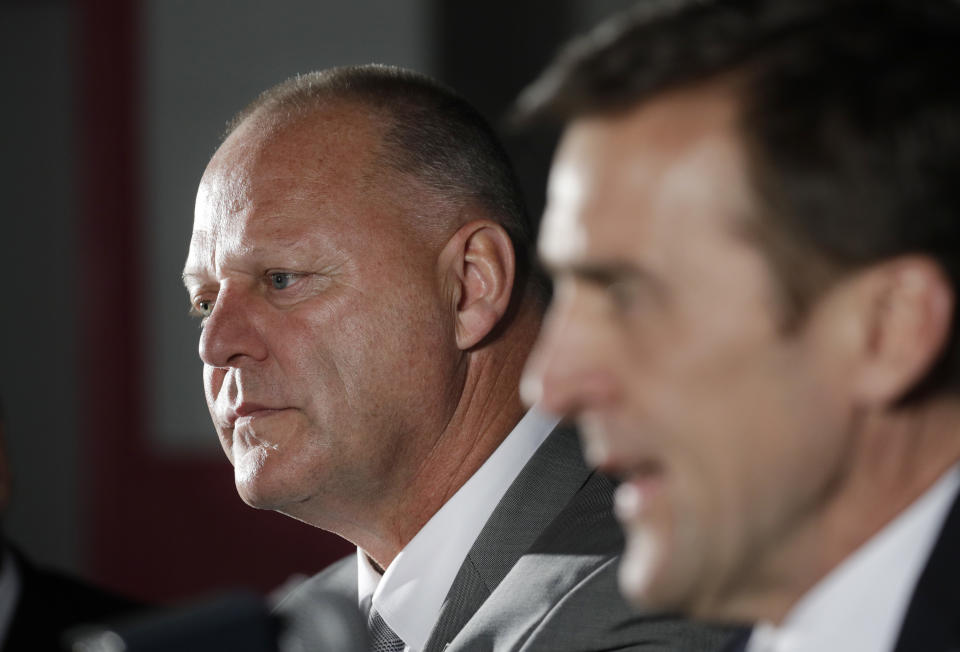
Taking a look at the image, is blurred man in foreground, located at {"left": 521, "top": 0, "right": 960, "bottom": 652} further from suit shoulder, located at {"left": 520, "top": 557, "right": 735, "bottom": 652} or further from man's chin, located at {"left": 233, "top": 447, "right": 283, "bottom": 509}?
man's chin, located at {"left": 233, "top": 447, "right": 283, "bottom": 509}

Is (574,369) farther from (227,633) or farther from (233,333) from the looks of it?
(233,333)

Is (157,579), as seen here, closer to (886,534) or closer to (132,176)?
(132,176)

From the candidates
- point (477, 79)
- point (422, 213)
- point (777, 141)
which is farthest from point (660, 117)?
point (477, 79)

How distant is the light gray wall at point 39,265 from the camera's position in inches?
205

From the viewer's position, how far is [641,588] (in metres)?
0.80

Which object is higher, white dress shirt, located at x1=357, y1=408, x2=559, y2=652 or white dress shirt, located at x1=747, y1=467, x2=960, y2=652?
white dress shirt, located at x1=747, y1=467, x2=960, y2=652

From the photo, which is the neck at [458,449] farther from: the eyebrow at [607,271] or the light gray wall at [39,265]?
the light gray wall at [39,265]

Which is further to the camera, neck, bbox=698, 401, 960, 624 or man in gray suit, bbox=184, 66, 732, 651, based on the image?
man in gray suit, bbox=184, 66, 732, 651

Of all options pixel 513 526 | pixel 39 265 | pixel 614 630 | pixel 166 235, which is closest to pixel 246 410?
pixel 513 526

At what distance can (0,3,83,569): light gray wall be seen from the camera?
17.1 feet

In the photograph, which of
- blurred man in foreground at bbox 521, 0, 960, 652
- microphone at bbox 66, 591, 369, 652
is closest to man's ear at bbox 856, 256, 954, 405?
blurred man in foreground at bbox 521, 0, 960, 652

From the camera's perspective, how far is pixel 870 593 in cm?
82

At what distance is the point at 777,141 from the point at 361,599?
0.96 m

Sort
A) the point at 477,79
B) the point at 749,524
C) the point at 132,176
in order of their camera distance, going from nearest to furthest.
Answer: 1. the point at 749,524
2. the point at 477,79
3. the point at 132,176
